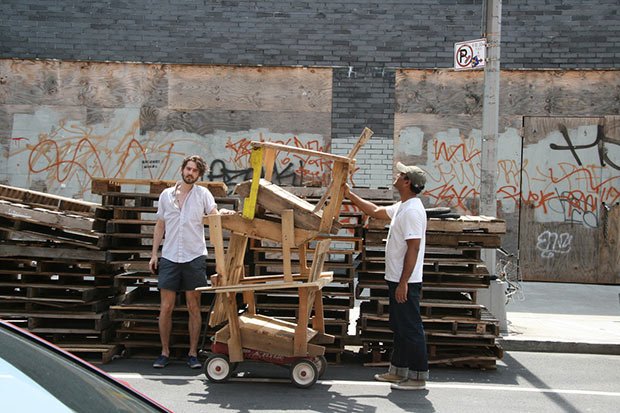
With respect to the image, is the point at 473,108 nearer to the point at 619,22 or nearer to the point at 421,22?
the point at 421,22

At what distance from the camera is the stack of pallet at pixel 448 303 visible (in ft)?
26.7

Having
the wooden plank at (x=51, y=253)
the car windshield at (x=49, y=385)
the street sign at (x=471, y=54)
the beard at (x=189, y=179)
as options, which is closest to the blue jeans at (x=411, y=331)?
the beard at (x=189, y=179)

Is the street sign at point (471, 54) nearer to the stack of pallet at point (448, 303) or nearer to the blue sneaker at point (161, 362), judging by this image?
the stack of pallet at point (448, 303)

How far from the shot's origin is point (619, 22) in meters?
14.1

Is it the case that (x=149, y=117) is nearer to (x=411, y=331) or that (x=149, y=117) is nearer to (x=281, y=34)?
(x=281, y=34)

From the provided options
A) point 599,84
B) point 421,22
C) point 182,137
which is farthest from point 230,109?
point 599,84

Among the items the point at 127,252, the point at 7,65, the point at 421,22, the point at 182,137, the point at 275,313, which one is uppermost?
the point at 421,22

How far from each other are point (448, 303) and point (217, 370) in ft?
8.64

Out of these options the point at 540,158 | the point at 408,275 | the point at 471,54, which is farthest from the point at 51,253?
the point at 540,158

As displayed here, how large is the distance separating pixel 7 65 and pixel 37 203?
275 inches

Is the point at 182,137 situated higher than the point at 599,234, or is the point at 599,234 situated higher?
the point at 182,137

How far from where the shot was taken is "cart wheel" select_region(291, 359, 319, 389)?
7.11 meters

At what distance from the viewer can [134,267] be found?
8.40 metres

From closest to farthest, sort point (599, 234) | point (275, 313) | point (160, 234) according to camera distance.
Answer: point (160, 234) < point (275, 313) < point (599, 234)
